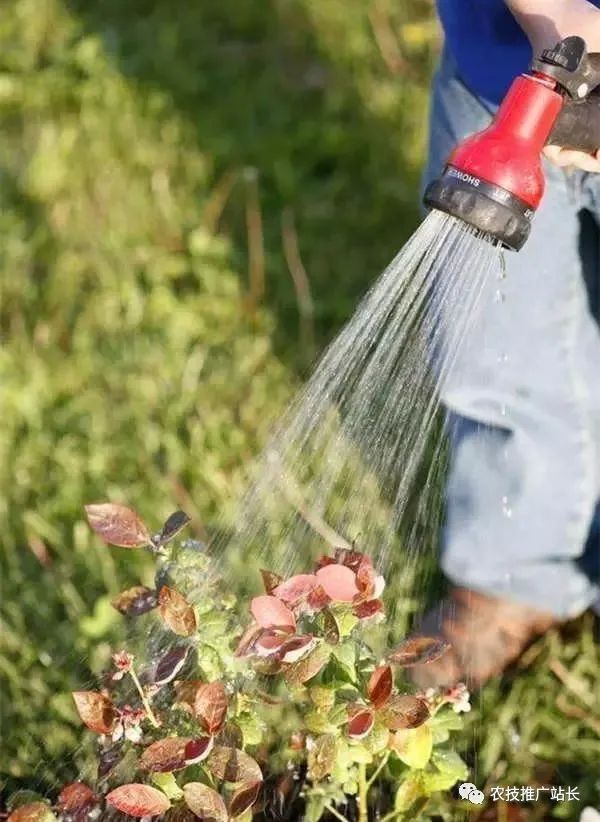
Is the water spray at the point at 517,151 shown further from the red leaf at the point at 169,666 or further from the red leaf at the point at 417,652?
the red leaf at the point at 169,666

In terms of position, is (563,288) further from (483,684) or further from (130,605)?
(130,605)

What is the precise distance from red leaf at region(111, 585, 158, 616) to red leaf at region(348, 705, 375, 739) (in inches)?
10.5

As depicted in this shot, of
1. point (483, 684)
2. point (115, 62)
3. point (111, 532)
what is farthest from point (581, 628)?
point (115, 62)

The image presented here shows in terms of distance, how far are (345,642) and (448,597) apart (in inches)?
25.5

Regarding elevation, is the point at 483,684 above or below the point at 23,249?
below

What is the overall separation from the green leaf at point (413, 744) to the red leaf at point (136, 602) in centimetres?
30

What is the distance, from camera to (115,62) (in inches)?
135

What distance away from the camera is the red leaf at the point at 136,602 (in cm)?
147

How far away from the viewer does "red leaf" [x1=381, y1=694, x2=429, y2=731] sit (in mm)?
1312

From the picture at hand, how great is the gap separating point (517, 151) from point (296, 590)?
47 centimetres

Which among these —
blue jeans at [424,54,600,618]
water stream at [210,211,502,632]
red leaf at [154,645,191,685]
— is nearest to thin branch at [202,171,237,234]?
water stream at [210,211,502,632]

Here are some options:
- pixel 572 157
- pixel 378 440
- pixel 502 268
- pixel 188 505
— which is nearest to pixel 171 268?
pixel 188 505

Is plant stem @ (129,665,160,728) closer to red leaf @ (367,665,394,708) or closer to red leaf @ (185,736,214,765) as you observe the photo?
red leaf @ (185,736,214,765)

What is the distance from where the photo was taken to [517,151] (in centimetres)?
126
